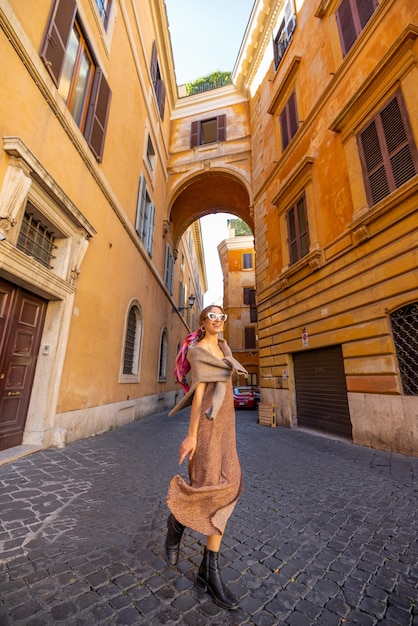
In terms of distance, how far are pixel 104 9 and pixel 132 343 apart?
9459 mm

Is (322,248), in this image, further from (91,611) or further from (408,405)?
(91,611)

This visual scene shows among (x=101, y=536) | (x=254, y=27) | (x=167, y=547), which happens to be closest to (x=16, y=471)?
(x=101, y=536)

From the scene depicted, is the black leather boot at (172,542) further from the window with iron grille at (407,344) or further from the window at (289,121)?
the window at (289,121)

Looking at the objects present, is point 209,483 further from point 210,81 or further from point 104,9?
point 210,81

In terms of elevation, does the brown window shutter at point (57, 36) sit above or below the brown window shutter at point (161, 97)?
below

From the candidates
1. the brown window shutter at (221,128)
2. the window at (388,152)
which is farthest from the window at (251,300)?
the window at (388,152)

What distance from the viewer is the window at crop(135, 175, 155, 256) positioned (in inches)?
395

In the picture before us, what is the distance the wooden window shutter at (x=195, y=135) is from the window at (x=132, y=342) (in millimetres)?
10799

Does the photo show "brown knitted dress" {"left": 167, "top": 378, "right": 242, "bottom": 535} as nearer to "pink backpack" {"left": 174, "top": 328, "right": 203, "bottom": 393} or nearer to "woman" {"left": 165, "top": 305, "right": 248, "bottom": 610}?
"woman" {"left": 165, "top": 305, "right": 248, "bottom": 610}

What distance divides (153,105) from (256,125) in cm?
480

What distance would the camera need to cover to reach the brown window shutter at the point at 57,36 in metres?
4.82

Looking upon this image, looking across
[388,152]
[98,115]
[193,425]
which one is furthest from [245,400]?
[193,425]

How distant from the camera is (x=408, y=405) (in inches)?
193

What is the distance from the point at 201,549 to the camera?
2211 millimetres
